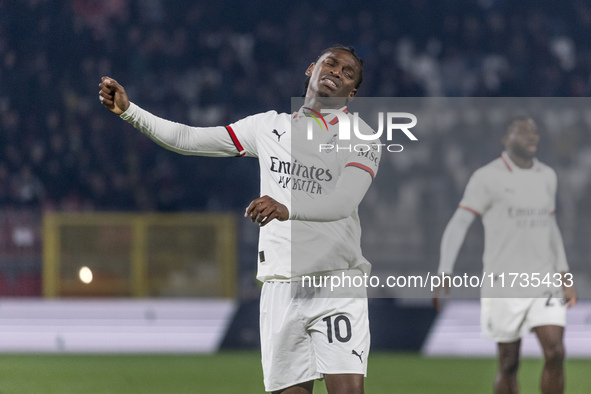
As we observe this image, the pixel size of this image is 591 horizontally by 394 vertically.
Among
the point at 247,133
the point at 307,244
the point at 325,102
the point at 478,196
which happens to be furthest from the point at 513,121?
the point at 307,244

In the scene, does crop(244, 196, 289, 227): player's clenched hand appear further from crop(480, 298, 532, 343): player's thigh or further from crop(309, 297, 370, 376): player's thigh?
crop(480, 298, 532, 343): player's thigh

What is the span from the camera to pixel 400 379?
342 inches

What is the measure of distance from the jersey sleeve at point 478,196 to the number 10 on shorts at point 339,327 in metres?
2.27

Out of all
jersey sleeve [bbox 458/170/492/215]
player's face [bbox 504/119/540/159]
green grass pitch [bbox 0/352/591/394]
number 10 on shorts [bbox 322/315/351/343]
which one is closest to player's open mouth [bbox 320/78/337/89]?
number 10 on shorts [bbox 322/315/351/343]

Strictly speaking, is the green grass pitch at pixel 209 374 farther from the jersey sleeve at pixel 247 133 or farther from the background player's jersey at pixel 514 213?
the jersey sleeve at pixel 247 133

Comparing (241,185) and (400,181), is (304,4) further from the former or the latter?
(400,181)

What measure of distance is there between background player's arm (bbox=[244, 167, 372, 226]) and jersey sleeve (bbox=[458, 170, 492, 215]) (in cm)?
230

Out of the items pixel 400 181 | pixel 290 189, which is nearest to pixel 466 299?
pixel 400 181

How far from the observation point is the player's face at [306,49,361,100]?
3992mm

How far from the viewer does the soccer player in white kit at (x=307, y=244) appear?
149 inches

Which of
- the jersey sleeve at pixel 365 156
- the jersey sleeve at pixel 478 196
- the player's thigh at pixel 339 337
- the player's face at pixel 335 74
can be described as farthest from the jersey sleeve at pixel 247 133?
the jersey sleeve at pixel 478 196

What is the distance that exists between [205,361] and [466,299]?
135 inches

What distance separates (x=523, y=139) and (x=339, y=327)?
8.72 feet

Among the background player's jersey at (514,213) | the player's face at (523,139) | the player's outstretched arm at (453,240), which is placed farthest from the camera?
the player's face at (523,139)
